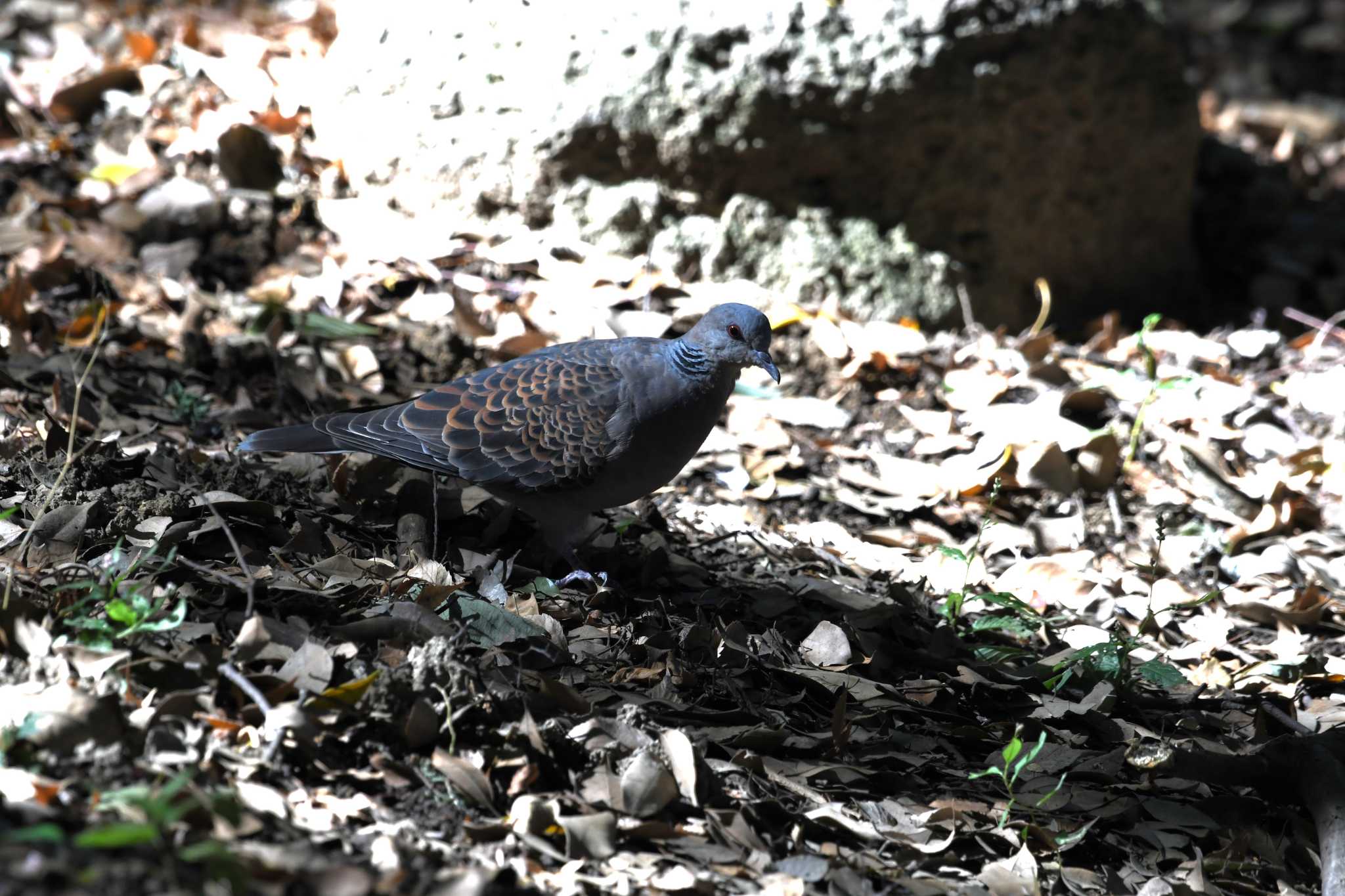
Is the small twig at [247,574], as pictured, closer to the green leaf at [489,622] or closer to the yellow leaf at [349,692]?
the yellow leaf at [349,692]

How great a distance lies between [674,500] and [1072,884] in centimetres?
203

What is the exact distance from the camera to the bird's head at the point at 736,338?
12.3 ft

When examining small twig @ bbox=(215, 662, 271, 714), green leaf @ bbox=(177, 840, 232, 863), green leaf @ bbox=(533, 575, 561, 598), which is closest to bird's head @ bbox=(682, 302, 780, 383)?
green leaf @ bbox=(533, 575, 561, 598)

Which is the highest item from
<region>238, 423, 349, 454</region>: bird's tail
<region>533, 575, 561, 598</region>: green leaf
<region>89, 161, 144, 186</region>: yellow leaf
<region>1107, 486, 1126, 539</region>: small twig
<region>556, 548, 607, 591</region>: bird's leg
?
<region>89, 161, 144, 186</region>: yellow leaf

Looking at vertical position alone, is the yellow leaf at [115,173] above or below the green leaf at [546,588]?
above

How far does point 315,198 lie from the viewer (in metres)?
5.29

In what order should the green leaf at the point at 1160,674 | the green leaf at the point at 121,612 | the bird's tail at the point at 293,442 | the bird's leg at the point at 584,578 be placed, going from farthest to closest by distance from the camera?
1. the bird's tail at the point at 293,442
2. the bird's leg at the point at 584,578
3. the green leaf at the point at 1160,674
4. the green leaf at the point at 121,612

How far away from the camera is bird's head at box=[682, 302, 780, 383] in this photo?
3738mm

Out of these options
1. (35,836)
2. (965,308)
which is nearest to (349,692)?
(35,836)

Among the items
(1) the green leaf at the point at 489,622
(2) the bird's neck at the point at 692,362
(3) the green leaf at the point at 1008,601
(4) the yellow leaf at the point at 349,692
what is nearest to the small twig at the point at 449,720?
(4) the yellow leaf at the point at 349,692

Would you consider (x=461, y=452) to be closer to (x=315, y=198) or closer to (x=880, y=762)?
(x=880, y=762)

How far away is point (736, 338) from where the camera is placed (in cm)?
375

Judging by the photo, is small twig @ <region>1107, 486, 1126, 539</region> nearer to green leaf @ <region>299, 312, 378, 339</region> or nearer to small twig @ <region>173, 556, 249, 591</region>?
green leaf @ <region>299, 312, 378, 339</region>

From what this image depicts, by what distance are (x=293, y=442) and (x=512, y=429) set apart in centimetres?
64
